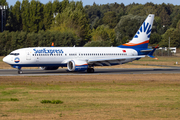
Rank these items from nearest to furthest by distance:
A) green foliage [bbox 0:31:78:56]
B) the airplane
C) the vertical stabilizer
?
the airplane < the vertical stabilizer < green foliage [bbox 0:31:78:56]

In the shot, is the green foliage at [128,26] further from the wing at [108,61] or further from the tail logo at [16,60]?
the tail logo at [16,60]

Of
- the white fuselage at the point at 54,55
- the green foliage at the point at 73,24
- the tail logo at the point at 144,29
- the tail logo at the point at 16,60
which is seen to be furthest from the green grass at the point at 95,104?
the green foliage at the point at 73,24

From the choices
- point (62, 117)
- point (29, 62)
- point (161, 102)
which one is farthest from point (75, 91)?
point (29, 62)

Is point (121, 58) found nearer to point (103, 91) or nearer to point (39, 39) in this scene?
point (103, 91)

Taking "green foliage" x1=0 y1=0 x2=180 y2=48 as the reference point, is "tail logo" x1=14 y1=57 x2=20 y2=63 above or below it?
below

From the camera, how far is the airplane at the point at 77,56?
128 ft

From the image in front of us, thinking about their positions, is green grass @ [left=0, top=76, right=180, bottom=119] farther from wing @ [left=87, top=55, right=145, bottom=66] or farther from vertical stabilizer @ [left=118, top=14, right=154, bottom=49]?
vertical stabilizer @ [left=118, top=14, right=154, bottom=49]

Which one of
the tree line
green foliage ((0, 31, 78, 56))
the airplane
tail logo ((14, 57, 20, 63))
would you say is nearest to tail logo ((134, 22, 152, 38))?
the airplane

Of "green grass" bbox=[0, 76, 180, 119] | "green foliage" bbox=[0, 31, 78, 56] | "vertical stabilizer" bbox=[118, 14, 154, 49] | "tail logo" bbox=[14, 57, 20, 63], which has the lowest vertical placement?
"green grass" bbox=[0, 76, 180, 119]

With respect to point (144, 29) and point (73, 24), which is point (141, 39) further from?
point (73, 24)

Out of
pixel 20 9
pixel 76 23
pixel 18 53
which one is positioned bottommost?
pixel 18 53

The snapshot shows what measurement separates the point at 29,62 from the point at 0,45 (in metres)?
58.6

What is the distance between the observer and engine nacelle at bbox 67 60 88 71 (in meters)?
39.1

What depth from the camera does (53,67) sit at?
42.4 metres
